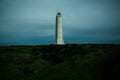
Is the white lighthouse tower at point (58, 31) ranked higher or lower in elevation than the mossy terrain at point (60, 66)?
higher

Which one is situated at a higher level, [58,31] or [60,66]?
[58,31]

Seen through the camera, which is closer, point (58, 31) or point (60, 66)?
point (60, 66)

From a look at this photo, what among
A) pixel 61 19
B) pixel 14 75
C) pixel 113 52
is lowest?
pixel 14 75

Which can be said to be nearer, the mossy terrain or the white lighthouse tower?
the mossy terrain

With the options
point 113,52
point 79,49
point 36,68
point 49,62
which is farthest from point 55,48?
point 113,52

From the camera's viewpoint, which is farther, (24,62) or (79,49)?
(79,49)

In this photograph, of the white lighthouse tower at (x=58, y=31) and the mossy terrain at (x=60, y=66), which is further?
the white lighthouse tower at (x=58, y=31)

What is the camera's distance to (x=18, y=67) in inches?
1379

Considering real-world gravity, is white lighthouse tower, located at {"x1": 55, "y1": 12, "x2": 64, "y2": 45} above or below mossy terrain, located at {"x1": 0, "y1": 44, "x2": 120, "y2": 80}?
above

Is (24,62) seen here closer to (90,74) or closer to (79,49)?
(79,49)

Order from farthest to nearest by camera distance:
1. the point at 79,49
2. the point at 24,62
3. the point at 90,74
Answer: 1. the point at 79,49
2. the point at 24,62
3. the point at 90,74

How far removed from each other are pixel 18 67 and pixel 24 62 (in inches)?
168

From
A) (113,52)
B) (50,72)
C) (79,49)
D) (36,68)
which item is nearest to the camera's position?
(113,52)

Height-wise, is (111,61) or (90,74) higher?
(111,61)
